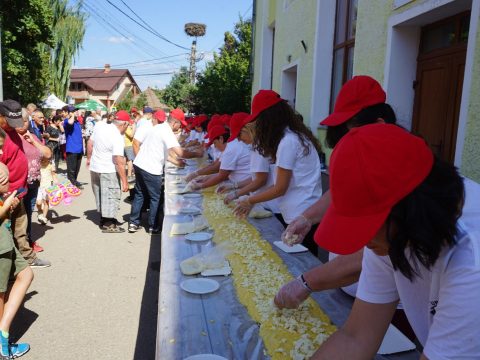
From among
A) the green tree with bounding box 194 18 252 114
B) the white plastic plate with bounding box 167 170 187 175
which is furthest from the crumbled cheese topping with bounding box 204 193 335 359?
the green tree with bounding box 194 18 252 114

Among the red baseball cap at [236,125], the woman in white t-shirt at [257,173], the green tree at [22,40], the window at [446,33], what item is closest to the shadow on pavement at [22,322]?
the woman in white t-shirt at [257,173]

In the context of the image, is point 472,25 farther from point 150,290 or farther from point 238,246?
point 150,290

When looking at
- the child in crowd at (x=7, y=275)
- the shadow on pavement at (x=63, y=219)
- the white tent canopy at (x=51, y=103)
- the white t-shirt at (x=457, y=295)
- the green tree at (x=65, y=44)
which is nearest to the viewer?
the white t-shirt at (x=457, y=295)

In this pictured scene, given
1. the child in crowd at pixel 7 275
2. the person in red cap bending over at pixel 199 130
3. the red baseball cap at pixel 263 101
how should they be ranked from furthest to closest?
1. the person in red cap bending over at pixel 199 130
2. the red baseball cap at pixel 263 101
3. the child in crowd at pixel 7 275

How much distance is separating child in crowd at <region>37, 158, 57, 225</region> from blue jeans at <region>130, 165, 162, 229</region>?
A: 4.58 ft

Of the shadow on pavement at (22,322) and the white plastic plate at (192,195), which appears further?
the white plastic plate at (192,195)

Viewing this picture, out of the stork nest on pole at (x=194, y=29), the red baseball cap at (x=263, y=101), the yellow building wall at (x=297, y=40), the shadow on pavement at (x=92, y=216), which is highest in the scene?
the stork nest on pole at (x=194, y=29)

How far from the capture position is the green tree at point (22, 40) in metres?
12.8

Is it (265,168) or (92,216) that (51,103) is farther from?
(265,168)

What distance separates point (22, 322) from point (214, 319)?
2525 mm

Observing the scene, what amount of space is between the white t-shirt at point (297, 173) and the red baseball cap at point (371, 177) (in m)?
1.81

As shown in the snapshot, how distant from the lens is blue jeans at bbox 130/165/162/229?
5.98m

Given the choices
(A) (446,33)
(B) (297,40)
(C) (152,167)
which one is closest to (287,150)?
(A) (446,33)

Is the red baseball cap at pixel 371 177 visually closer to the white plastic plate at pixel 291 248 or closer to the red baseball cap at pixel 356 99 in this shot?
the red baseball cap at pixel 356 99
